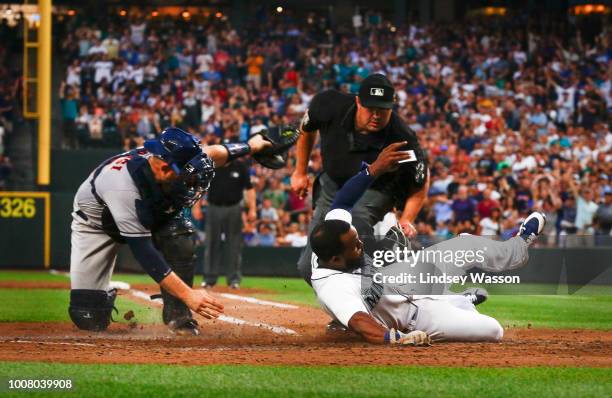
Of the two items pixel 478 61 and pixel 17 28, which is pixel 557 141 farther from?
pixel 17 28

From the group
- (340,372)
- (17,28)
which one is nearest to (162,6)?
(17,28)

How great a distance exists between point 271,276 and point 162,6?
49.2 feet

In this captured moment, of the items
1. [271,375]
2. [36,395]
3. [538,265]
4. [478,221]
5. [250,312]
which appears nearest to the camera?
[36,395]

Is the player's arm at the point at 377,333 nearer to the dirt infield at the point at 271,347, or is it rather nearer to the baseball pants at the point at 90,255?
the dirt infield at the point at 271,347

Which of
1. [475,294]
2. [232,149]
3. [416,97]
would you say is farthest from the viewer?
[416,97]

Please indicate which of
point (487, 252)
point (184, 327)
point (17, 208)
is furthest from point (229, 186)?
point (487, 252)

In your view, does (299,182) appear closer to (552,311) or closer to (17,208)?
(552,311)

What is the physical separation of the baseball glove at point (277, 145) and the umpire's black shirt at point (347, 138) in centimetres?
39

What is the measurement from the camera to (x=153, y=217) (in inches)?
358

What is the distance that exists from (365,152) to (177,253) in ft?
5.94

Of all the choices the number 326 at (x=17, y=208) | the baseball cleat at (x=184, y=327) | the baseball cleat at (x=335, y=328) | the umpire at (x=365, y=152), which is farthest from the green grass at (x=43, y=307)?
the number 326 at (x=17, y=208)

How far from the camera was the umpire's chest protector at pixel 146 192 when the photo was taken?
28.3 ft

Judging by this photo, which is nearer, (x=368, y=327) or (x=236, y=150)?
(x=368, y=327)

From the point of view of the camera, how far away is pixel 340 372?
7012 millimetres
